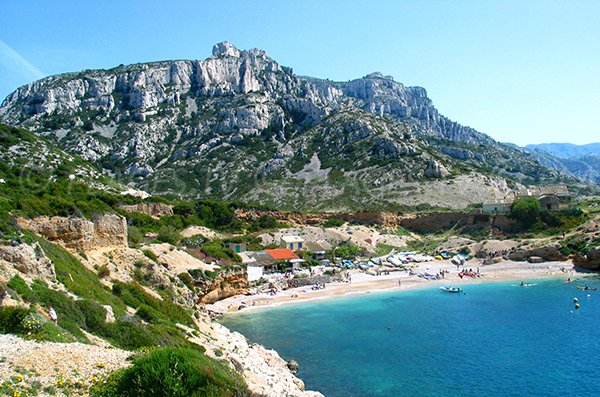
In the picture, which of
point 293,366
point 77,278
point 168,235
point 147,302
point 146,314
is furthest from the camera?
point 168,235

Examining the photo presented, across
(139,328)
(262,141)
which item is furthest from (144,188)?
(139,328)

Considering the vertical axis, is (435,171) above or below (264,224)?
above

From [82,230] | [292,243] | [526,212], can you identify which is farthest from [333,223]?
[82,230]

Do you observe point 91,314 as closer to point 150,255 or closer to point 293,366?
point 293,366

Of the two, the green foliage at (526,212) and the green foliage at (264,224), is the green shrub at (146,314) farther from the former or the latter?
the green foliage at (526,212)

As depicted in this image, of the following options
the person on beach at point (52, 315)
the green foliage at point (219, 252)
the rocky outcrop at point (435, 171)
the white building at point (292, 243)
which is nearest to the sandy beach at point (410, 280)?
the green foliage at point (219, 252)
